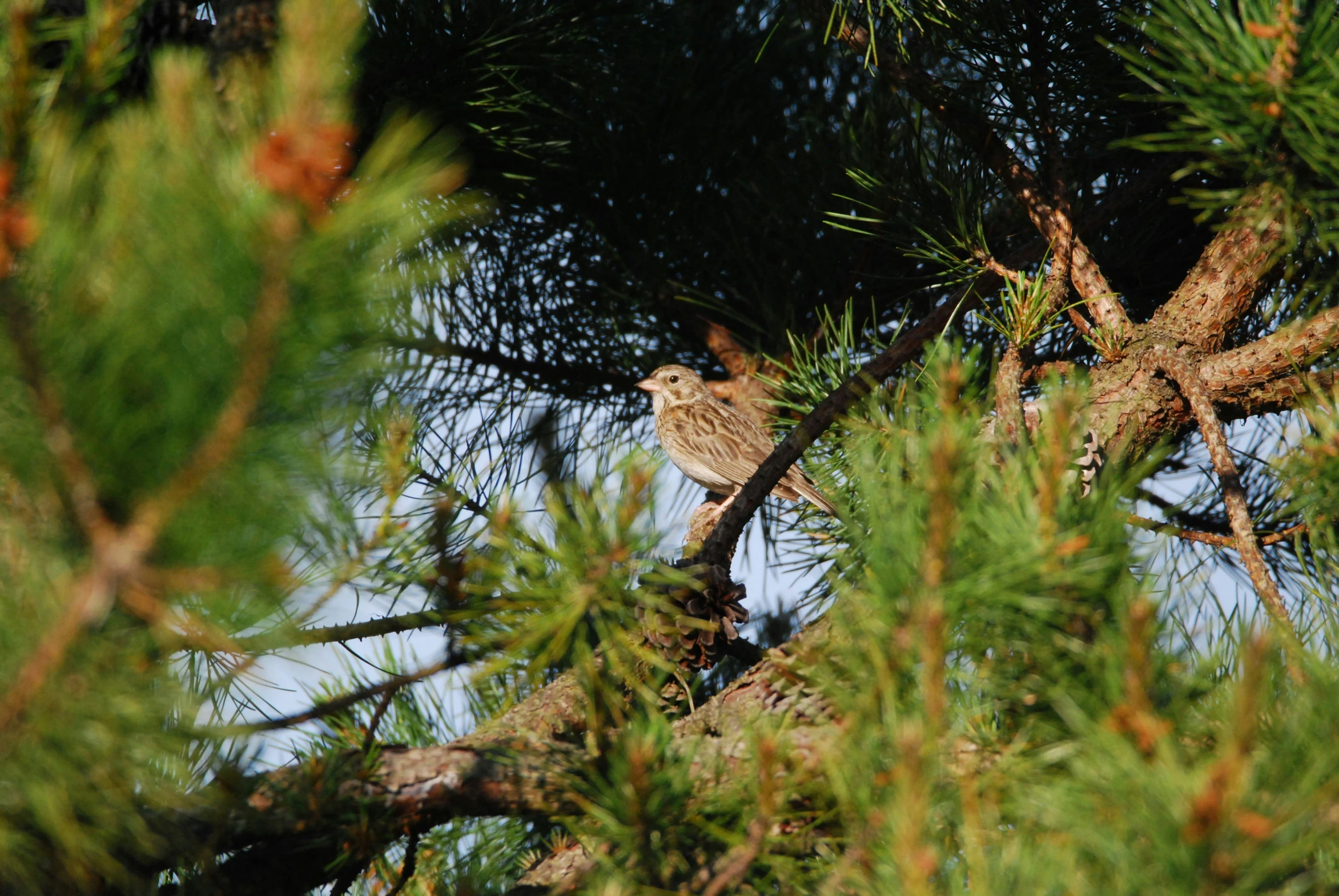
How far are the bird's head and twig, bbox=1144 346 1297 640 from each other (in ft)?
7.21

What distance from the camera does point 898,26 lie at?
2.76 metres

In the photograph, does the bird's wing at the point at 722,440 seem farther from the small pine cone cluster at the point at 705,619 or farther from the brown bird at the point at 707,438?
the small pine cone cluster at the point at 705,619

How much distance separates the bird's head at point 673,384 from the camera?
14.7 feet

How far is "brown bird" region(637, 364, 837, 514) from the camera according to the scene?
4.62 m

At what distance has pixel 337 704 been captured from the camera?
1664 mm

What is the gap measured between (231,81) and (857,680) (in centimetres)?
189

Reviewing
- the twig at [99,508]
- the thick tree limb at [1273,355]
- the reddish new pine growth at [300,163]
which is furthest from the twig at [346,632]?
the thick tree limb at [1273,355]

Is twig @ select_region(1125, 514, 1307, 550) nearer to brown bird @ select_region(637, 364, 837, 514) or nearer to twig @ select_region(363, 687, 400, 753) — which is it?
twig @ select_region(363, 687, 400, 753)

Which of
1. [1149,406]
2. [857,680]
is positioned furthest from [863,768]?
[1149,406]

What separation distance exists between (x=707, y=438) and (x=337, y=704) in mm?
4296

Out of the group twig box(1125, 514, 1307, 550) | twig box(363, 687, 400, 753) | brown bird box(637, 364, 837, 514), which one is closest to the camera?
twig box(363, 687, 400, 753)

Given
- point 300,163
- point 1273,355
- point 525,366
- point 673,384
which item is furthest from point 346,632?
point 673,384

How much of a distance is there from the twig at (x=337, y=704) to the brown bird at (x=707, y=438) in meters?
2.55

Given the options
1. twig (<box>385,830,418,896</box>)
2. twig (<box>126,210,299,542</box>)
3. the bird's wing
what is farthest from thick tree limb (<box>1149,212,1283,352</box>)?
the bird's wing
